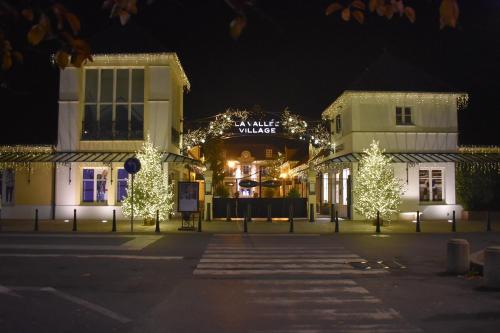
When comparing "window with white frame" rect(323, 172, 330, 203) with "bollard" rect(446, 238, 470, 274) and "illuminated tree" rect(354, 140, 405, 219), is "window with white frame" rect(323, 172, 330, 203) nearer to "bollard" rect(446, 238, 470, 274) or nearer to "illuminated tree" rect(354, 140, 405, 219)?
"illuminated tree" rect(354, 140, 405, 219)

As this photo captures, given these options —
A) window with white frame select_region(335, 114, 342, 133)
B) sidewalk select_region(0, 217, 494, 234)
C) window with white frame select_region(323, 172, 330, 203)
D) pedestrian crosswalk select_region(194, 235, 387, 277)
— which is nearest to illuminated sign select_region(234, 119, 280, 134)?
window with white frame select_region(335, 114, 342, 133)

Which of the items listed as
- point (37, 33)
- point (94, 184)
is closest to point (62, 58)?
point (37, 33)

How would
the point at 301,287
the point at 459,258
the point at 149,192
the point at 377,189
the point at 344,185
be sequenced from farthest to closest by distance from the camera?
1. the point at 344,185
2. the point at 377,189
3. the point at 149,192
4. the point at 459,258
5. the point at 301,287

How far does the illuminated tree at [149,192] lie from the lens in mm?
24219

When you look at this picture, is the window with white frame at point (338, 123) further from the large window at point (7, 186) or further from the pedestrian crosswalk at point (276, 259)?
the large window at point (7, 186)

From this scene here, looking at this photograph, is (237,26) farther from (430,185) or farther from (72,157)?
(430,185)

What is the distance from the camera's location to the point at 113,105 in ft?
93.0

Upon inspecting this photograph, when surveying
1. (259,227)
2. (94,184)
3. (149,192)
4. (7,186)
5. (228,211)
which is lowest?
(259,227)

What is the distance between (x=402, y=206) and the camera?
1120 inches

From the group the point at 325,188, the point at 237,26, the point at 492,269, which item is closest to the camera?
the point at 237,26

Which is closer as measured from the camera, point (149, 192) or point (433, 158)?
point (149, 192)

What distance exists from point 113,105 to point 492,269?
22.5m

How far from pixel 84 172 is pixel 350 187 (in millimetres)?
14638

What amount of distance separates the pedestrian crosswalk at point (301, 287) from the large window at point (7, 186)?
1612 cm
